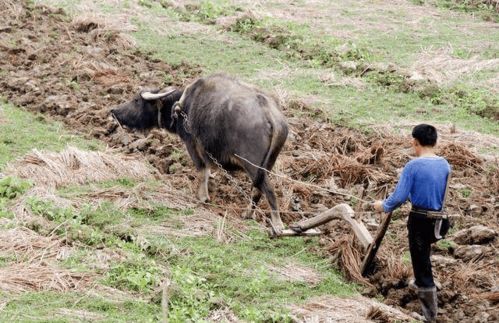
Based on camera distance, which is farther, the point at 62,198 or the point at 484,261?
the point at 62,198

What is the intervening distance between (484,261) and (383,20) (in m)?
10.3

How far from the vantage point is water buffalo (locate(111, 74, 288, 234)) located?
6953mm

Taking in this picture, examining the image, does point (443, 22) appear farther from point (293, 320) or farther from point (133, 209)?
point (293, 320)

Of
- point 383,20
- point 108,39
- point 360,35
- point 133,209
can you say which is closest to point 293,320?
point 133,209

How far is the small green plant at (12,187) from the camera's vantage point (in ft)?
23.1

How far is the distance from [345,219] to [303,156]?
8.43 ft

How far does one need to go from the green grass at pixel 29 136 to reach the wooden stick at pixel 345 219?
3466 millimetres

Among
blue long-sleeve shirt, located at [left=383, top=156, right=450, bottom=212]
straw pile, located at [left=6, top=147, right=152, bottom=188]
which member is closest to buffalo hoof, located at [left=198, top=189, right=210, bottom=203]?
straw pile, located at [left=6, top=147, right=152, bottom=188]

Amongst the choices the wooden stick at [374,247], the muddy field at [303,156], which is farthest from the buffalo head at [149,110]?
the wooden stick at [374,247]

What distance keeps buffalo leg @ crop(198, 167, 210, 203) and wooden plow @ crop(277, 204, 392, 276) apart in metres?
1.31

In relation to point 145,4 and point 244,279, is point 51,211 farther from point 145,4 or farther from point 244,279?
point 145,4

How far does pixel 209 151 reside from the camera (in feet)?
24.4

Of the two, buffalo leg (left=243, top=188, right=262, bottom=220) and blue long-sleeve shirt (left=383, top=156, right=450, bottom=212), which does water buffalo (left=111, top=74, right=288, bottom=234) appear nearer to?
buffalo leg (left=243, top=188, right=262, bottom=220)

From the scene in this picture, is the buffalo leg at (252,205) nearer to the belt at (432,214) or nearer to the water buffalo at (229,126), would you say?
the water buffalo at (229,126)
